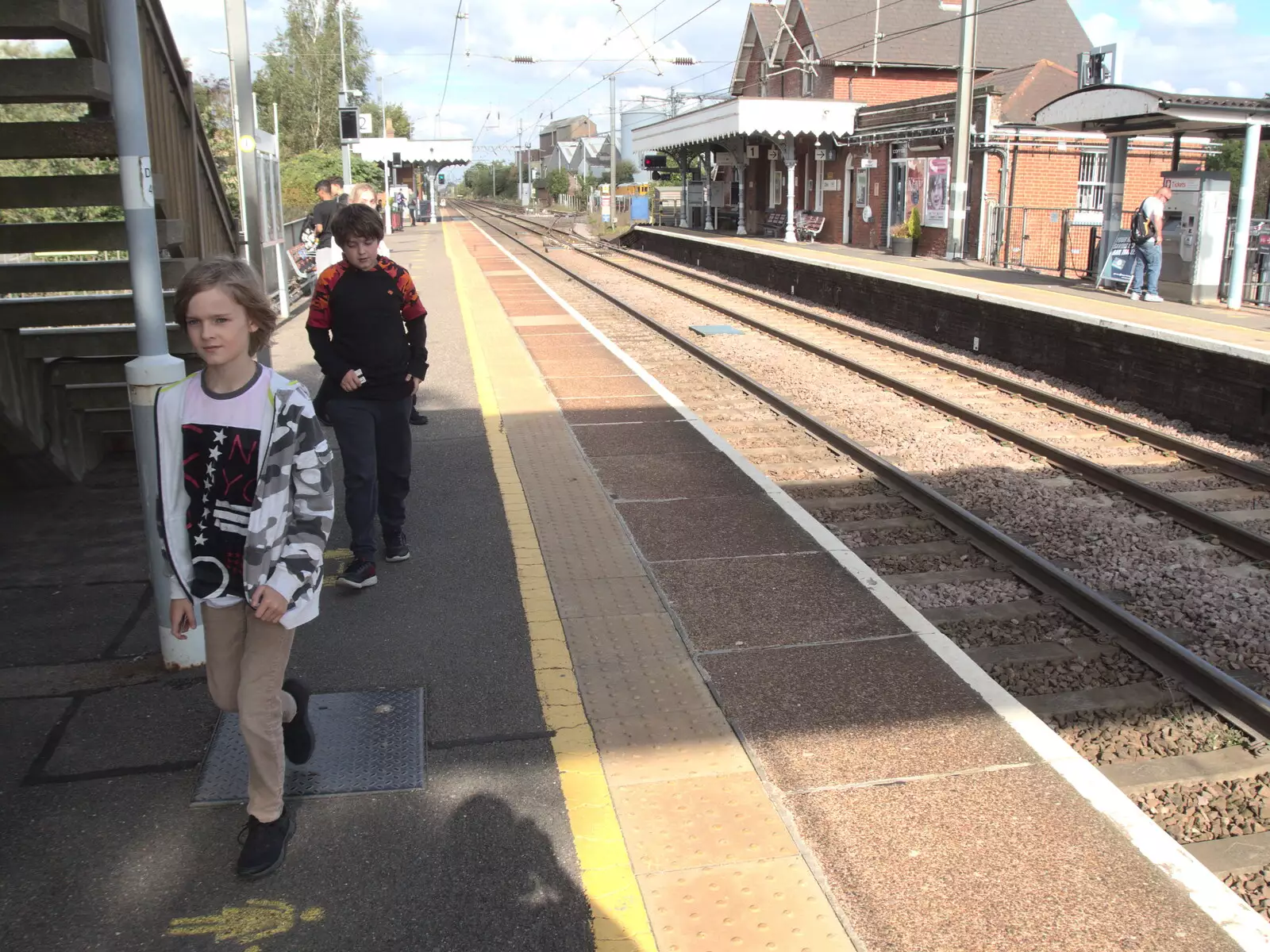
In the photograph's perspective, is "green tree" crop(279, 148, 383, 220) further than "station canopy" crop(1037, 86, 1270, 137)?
Yes

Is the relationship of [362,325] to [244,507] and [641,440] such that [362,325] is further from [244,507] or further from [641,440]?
[641,440]

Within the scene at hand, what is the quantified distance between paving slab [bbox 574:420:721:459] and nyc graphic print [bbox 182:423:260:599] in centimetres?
494

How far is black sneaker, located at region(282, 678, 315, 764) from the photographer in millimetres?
3541

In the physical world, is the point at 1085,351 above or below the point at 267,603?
below

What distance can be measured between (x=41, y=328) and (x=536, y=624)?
191 inches

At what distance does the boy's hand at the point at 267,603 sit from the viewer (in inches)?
119

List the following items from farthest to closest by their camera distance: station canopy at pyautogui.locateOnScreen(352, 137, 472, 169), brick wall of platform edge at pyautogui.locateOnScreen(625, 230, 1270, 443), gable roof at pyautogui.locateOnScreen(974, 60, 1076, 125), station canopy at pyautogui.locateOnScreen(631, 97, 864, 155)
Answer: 1. station canopy at pyautogui.locateOnScreen(352, 137, 472, 169)
2. station canopy at pyautogui.locateOnScreen(631, 97, 864, 155)
3. gable roof at pyautogui.locateOnScreen(974, 60, 1076, 125)
4. brick wall of platform edge at pyautogui.locateOnScreen(625, 230, 1270, 443)

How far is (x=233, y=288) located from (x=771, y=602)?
2.91 m

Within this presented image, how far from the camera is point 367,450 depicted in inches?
204

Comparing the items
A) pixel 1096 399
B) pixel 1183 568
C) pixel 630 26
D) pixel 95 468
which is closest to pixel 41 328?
pixel 95 468

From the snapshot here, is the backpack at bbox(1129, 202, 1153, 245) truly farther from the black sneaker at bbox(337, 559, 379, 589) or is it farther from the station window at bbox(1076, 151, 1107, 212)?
the black sneaker at bbox(337, 559, 379, 589)

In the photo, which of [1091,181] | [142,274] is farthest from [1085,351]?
[1091,181]

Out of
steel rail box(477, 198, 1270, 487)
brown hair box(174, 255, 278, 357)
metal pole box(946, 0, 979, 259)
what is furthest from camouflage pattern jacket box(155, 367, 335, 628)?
metal pole box(946, 0, 979, 259)

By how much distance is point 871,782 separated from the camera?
3586mm
